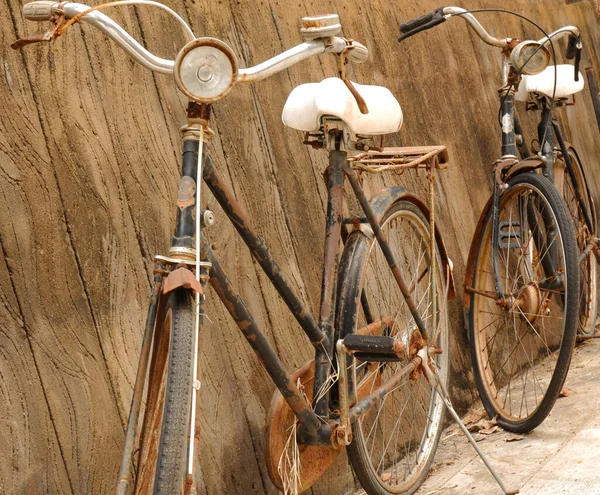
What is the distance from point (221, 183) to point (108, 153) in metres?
0.48

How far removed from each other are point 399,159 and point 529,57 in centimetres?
90

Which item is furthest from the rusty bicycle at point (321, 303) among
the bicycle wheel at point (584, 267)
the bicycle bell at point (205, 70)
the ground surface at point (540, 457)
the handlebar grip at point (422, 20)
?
the bicycle wheel at point (584, 267)

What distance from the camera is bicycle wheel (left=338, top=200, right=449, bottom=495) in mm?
2475

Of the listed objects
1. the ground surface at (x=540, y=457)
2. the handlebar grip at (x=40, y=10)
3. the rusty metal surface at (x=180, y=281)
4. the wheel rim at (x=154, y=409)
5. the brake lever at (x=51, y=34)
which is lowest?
the ground surface at (x=540, y=457)

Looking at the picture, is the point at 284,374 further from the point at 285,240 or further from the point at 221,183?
the point at 285,240

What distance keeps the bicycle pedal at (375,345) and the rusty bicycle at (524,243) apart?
86cm

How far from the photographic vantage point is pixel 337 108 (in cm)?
223

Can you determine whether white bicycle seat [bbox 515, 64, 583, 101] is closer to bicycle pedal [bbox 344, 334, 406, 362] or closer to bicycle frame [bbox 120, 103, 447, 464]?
bicycle frame [bbox 120, 103, 447, 464]

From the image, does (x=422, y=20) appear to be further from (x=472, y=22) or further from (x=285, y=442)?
Result: (x=285, y=442)

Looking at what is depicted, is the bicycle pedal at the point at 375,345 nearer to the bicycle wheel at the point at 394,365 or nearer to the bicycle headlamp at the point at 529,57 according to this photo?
the bicycle wheel at the point at 394,365

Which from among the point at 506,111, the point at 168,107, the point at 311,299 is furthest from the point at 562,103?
the point at 168,107

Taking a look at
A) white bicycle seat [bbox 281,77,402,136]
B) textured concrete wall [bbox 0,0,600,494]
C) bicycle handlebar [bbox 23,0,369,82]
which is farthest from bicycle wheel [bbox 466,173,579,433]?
bicycle handlebar [bbox 23,0,369,82]

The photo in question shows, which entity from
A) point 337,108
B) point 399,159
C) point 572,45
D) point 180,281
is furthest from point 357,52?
point 572,45

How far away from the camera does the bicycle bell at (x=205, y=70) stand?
1.64 meters
